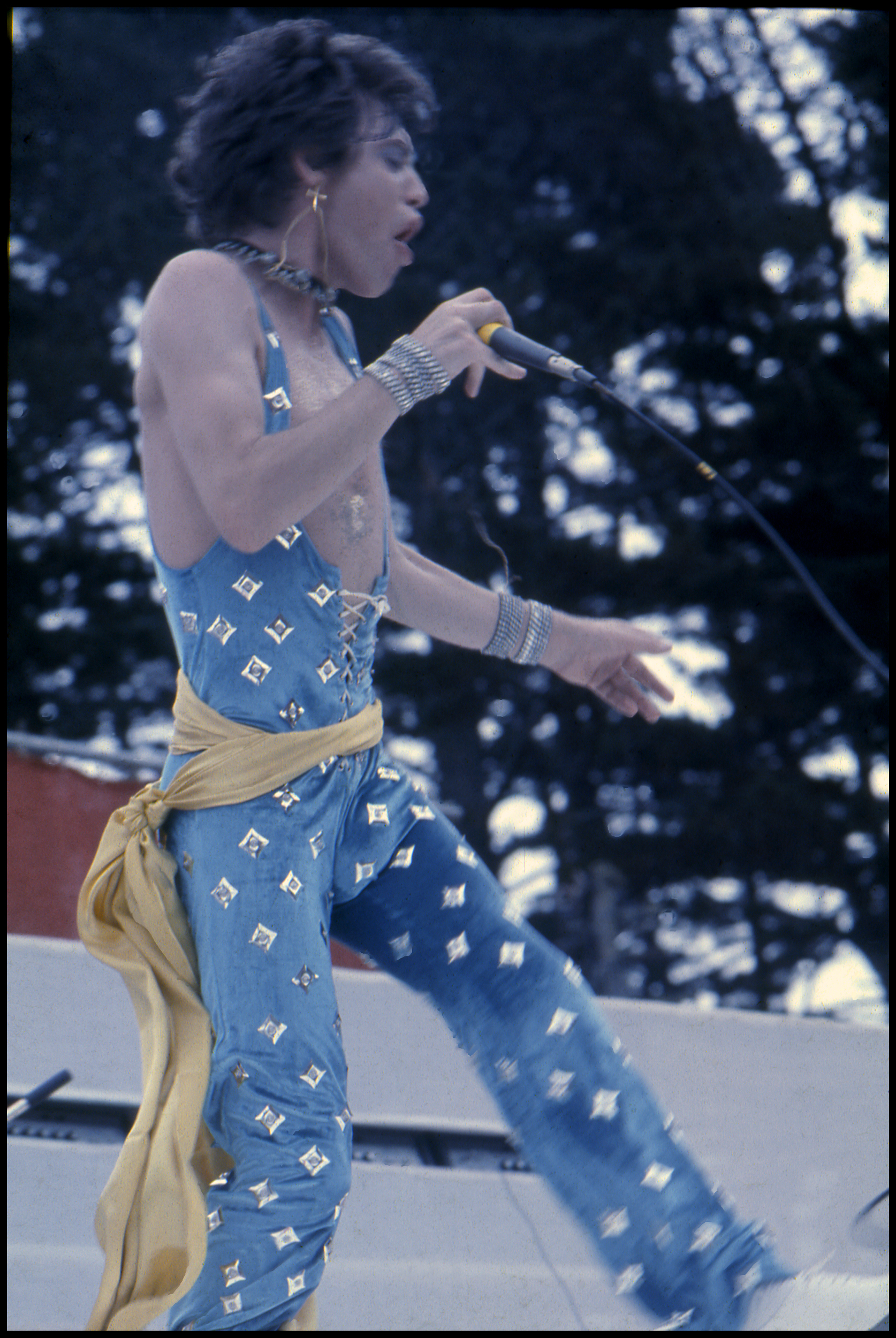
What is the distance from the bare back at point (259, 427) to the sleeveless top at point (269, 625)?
0.02 meters

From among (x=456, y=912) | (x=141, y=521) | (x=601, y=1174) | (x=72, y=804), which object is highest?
(x=456, y=912)

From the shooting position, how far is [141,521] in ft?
23.2

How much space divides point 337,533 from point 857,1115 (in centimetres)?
172

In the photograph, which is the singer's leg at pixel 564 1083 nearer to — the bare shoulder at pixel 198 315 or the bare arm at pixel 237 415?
the bare arm at pixel 237 415

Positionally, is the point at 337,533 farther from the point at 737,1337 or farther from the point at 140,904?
the point at 737,1337

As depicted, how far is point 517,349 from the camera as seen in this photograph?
1.29m

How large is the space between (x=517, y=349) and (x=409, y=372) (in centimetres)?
20

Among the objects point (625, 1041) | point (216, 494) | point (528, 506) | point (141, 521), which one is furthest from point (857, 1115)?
point (141, 521)

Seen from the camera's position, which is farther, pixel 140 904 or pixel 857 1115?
pixel 857 1115

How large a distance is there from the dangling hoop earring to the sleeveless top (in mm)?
72

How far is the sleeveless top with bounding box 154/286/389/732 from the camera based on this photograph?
1.15m

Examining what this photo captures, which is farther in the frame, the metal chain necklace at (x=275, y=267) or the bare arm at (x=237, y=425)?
the metal chain necklace at (x=275, y=267)

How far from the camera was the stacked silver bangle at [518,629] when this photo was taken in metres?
1.47

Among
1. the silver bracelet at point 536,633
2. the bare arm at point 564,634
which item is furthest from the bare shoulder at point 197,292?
the silver bracelet at point 536,633
